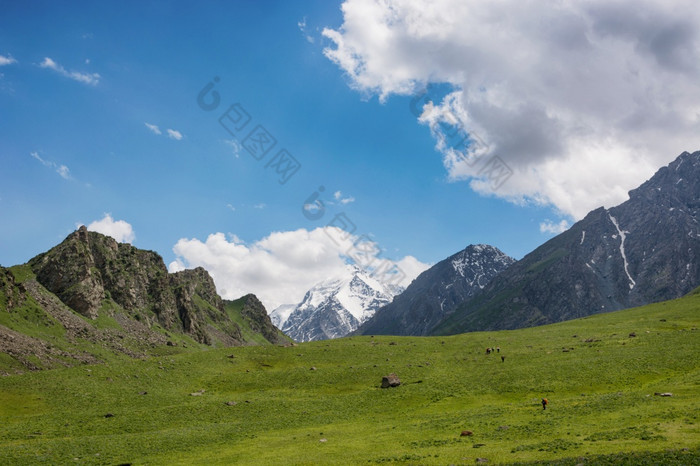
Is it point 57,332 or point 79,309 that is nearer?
point 57,332

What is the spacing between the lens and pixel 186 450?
49.7m

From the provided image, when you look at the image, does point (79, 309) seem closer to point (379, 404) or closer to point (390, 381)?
point (390, 381)

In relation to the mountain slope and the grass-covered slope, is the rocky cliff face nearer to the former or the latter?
the mountain slope

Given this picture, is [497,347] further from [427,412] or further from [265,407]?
[265,407]

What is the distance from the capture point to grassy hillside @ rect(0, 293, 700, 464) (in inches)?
1704

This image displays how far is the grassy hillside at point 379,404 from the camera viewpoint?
43.3 m

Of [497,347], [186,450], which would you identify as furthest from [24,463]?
[497,347]

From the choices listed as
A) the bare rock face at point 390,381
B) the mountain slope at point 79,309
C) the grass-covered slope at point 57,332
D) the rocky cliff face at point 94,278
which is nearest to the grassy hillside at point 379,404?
the bare rock face at point 390,381

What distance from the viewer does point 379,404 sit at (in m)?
66.9

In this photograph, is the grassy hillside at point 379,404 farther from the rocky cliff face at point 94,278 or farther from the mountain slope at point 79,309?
the rocky cliff face at point 94,278

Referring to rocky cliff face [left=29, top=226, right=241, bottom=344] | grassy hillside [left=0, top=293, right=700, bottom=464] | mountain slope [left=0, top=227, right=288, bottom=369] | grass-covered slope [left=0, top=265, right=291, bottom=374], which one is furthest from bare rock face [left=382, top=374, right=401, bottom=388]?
rocky cliff face [left=29, top=226, right=241, bottom=344]

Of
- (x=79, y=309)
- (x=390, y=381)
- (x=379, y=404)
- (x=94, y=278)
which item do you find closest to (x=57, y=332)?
(x=79, y=309)

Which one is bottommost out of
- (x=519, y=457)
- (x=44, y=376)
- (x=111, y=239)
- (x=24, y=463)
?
(x=519, y=457)

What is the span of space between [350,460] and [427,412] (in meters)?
22.1
